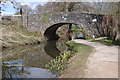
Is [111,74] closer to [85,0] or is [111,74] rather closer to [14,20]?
[14,20]

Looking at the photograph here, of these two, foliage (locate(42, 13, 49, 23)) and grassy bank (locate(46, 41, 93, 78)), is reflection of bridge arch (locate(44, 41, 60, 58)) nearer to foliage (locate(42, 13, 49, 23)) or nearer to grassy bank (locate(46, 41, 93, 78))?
grassy bank (locate(46, 41, 93, 78))

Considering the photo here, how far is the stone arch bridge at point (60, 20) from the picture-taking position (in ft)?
47.9

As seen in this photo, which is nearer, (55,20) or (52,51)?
(52,51)

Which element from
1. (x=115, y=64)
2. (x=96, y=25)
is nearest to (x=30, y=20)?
(x=96, y=25)

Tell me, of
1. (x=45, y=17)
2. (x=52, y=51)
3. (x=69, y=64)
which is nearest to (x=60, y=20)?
(x=45, y=17)

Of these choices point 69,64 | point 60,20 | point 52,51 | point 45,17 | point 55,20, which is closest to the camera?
point 69,64

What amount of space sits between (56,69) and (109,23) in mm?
9820

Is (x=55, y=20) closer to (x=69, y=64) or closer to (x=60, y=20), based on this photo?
(x=60, y=20)

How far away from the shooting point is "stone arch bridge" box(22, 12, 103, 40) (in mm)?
14586

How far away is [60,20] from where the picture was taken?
1516cm

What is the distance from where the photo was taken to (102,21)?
1482 cm

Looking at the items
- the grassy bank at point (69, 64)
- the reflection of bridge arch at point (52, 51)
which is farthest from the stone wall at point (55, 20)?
the grassy bank at point (69, 64)

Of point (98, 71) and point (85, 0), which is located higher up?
point (85, 0)

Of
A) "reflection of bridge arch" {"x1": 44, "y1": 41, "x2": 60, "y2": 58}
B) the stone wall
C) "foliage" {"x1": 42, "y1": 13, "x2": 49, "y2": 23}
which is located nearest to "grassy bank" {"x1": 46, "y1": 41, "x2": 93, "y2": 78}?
"reflection of bridge arch" {"x1": 44, "y1": 41, "x2": 60, "y2": 58}
